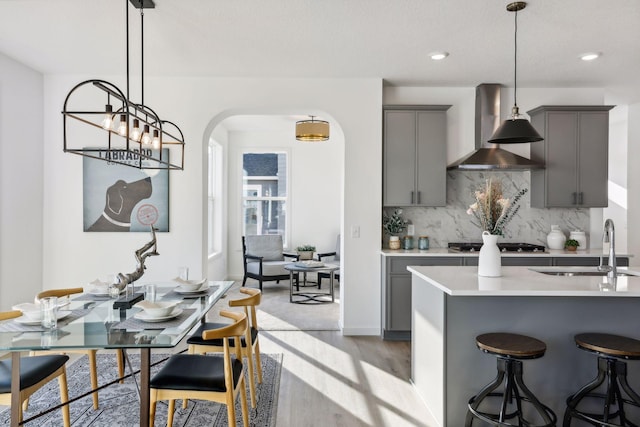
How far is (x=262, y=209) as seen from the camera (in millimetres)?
8062

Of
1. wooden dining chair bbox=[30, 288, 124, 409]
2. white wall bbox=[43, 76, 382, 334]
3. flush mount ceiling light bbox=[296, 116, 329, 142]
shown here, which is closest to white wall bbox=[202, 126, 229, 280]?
flush mount ceiling light bbox=[296, 116, 329, 142]

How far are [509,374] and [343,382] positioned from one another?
1.41 m

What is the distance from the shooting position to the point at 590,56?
3873 millimetres

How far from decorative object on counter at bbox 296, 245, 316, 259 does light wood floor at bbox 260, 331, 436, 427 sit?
9.01ft

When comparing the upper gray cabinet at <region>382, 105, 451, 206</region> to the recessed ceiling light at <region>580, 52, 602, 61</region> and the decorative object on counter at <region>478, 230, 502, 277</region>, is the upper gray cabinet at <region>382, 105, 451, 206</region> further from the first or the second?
the decorative object on counter at <region>478, 230, 502, 277</region>

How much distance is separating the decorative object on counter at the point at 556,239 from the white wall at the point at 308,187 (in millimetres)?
3823

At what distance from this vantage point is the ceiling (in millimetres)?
2998

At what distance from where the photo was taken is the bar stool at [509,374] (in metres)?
2.23

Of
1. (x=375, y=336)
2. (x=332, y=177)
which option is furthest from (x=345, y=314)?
(x=332, y=177)

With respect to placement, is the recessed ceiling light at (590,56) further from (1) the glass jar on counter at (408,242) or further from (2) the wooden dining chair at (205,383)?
(2) the wooden dining chair at (205,383)

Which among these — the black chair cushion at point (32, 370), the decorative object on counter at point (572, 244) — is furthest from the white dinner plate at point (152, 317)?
the decorative object on counter at point (572, 244)

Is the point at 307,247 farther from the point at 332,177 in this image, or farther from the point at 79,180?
the point at 79,180

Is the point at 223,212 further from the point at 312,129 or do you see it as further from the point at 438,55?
the point at 438,55

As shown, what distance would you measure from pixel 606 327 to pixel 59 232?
4778mm
